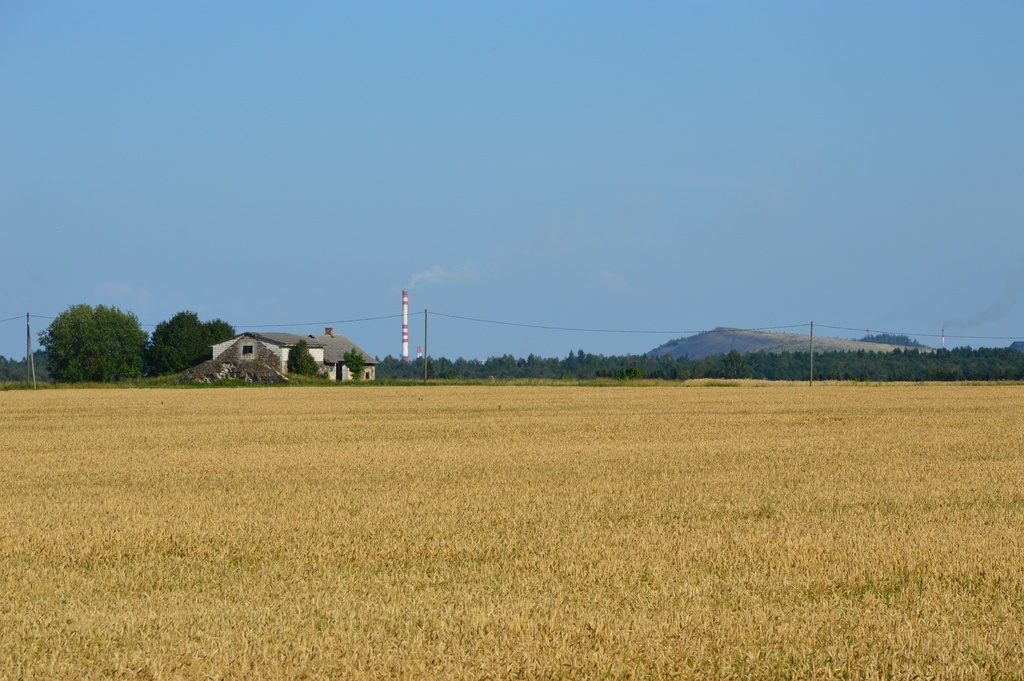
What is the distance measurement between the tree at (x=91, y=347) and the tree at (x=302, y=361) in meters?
27.3

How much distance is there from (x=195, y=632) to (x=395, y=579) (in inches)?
85.5

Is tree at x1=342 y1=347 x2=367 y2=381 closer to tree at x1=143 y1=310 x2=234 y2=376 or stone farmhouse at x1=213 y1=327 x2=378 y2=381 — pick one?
stone farmhouse at x1=213 y1=327 x2=378 y2=381

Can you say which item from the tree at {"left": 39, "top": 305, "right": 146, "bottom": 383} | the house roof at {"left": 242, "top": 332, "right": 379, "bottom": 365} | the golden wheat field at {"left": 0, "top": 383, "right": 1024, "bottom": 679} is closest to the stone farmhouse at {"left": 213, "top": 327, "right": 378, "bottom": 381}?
the house roof at {"left": 242, "top": 332, "right": 379, "bottom": 365}

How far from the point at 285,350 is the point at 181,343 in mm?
14468

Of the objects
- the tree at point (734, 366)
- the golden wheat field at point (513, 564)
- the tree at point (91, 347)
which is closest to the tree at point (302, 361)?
the tree at point (91, 347)

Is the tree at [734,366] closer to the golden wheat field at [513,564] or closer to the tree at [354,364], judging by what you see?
the tree at [354,364]

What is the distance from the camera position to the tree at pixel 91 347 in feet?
412

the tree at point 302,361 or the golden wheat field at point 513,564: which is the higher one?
the tree at point 302,361

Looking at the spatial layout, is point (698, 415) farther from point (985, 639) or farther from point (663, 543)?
point (985, 639)

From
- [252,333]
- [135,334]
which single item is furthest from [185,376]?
[135,334]

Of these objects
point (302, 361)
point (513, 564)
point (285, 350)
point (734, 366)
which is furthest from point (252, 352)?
point (513, 564)

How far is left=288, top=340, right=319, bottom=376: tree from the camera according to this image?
10931cm

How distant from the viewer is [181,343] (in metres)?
120

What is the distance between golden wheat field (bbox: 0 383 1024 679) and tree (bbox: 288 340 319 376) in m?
88.0
